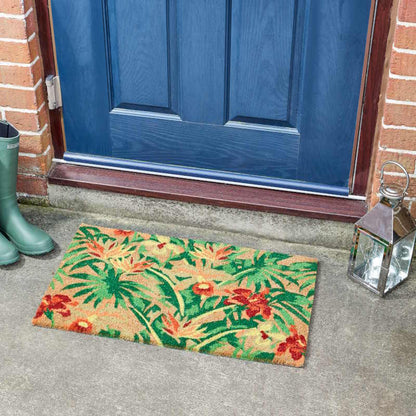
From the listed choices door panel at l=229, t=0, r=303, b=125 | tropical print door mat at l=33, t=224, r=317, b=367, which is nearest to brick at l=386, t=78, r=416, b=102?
door panel at l=229, t=0, r=303, b=125

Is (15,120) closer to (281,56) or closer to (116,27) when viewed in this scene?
(116,27)

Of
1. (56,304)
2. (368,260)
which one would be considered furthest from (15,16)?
(368,260)

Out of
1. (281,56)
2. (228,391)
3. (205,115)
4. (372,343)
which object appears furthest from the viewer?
(205,115)

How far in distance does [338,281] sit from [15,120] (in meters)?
1.25

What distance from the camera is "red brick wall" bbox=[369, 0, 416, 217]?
2.09 meters

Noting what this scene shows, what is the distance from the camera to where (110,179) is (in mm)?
2619

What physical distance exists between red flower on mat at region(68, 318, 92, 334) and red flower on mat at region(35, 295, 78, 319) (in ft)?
0.16

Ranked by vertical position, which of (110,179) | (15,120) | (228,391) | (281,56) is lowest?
(228,391)

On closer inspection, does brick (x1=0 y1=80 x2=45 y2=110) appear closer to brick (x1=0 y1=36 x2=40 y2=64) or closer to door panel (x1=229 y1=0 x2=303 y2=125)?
brick (x1=0 y1=36 x2=40 y2=64)

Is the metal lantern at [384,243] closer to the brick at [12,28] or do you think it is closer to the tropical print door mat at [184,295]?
the tropical print door mat at [184,295]

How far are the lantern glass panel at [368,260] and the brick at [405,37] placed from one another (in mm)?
589

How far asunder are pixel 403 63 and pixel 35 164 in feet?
4.36

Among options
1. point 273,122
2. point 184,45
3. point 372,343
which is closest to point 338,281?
point 372,343

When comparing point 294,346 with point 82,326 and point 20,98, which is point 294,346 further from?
point 20,98
